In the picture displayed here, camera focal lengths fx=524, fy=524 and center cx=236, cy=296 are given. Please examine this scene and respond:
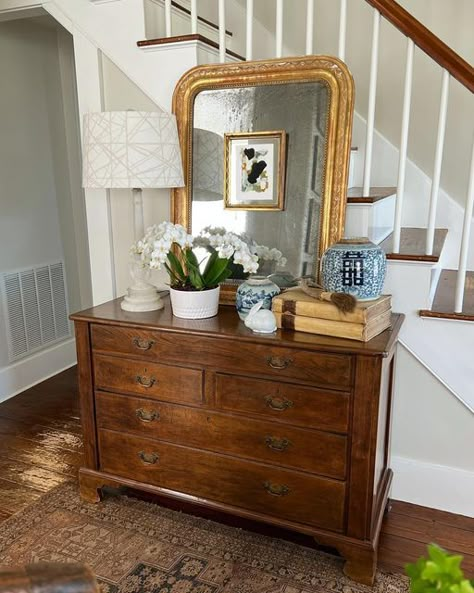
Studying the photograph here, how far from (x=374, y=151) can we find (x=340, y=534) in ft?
6.11

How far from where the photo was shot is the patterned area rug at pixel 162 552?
5.63 feet

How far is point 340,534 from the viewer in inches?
68.6

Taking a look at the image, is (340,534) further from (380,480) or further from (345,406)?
(345,406)

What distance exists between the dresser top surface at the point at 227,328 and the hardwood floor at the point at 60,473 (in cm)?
79

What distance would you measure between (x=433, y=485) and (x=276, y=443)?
2.57 feet

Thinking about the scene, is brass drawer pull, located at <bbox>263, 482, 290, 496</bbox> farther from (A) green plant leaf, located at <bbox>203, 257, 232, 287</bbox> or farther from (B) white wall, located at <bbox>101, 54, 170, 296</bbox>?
(B) white wall, located at <bbox>101, 54, 170, 296</bbox>

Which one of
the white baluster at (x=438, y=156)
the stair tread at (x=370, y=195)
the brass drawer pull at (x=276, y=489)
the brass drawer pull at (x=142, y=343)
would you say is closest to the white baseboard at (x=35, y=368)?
the brass drawer pull at (x=142, y=343)

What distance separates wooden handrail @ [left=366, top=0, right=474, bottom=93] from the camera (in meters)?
1.78

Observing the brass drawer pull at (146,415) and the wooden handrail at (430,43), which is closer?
the wooden handrail at (430,43)

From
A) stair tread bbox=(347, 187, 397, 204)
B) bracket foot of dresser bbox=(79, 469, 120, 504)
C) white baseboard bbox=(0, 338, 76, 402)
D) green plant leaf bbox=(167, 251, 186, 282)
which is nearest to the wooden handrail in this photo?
stair tread bbox=(347, 187, 397, 204)

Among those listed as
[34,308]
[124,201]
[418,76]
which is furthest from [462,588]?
[34,308]

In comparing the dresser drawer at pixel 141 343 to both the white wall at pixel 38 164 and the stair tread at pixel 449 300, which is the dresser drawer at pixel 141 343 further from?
the white wall at pixel 38 164

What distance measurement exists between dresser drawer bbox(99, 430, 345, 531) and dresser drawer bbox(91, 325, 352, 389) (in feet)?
1.14

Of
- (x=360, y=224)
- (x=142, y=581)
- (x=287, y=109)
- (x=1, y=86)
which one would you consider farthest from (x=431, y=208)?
(x=1, y=86)
